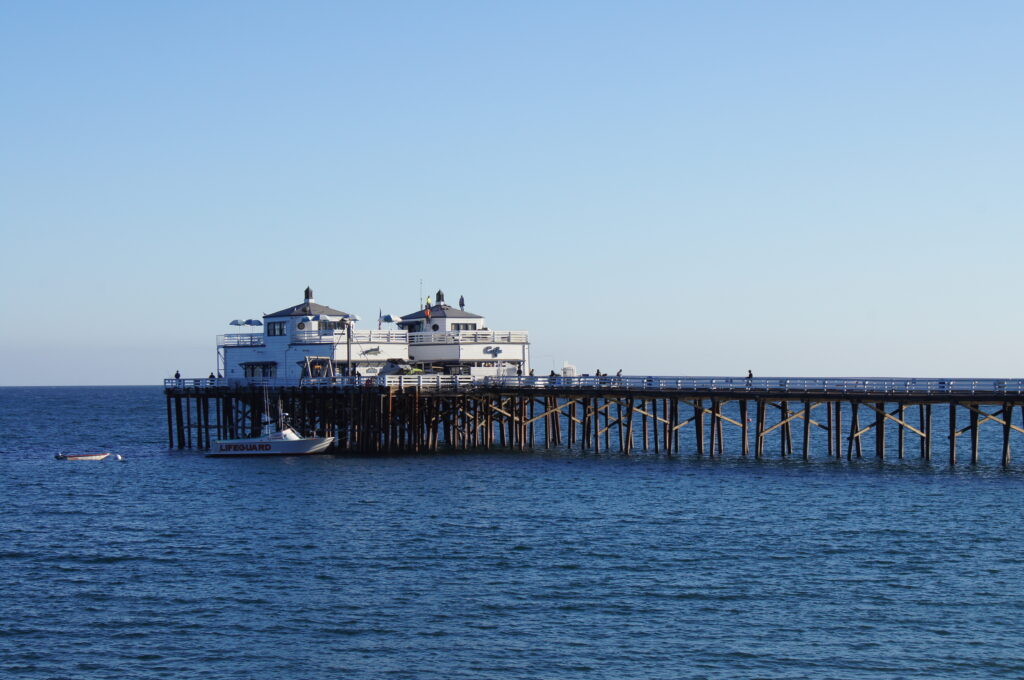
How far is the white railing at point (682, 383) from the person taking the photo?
59688 mm

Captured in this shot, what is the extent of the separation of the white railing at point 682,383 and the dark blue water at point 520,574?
4.01 metres

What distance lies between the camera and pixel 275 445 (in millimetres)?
70250

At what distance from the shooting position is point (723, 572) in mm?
37406

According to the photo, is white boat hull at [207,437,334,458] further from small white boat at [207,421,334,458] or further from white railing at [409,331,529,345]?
white railing at [409,331,529,345]

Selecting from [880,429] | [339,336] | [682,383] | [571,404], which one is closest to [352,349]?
[339,336]

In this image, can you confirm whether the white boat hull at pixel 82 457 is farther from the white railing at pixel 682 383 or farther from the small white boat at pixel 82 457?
the white railing at pixel 682 383

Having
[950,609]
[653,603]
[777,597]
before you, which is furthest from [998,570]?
[653,603]

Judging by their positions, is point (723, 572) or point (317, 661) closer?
point (317, 661)

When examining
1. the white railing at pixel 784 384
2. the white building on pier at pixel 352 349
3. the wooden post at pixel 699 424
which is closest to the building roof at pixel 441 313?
the white building on pier at pixel 352 349

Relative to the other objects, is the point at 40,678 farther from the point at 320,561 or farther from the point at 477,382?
the point at 477,382

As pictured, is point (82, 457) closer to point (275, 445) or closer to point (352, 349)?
point (275, 445)

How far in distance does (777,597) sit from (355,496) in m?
23.8

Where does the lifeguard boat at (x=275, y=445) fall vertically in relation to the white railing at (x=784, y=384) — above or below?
below

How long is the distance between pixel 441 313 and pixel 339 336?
903cm
